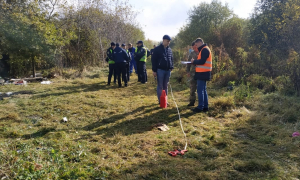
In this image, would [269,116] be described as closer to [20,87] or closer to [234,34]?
[20,87]

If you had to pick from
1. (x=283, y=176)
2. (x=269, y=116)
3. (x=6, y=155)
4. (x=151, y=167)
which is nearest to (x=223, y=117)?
(x=269, y=116)

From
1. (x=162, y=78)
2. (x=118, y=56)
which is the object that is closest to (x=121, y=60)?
(x=118, y=56)

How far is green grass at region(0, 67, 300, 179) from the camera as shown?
2.88 m

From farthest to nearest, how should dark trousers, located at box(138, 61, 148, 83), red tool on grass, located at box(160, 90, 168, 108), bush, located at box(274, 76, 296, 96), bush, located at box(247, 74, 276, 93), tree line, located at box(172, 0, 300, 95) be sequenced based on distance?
dark trousers, located at box(138, 61, 148, 83) → tree line, located at box(172, 0, 300, 95) → bush, located at box(247, 74, 276, 93) → bush, located at box(274, 76, 296, 96) → red tool on grass, located at box(160, 90, 168, 108)

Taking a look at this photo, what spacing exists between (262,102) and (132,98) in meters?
4.13

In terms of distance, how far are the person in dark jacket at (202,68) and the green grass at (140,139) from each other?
1.25ft

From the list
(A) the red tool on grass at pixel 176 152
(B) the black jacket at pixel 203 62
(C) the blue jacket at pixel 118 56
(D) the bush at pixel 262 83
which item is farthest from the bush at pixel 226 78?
(A) the red tool on grass at pixel 176 152

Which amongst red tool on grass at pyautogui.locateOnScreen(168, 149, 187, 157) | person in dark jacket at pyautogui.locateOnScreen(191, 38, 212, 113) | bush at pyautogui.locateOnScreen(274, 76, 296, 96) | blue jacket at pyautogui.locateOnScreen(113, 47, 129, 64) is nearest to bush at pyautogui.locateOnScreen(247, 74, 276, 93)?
bush at pyautogui.locateOnScreen(274, 76, 296, 96)

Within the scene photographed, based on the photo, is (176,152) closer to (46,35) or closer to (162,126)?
(162,126)

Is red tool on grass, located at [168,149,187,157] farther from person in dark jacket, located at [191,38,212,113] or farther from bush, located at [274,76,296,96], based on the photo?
bush, located at [274,76,296,96]

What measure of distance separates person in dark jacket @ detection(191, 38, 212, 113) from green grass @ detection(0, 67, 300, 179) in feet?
1.25

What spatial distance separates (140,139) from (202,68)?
2.68 meters

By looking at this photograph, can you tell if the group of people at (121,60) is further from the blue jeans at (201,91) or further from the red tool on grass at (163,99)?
the blue jeans at (201,91)

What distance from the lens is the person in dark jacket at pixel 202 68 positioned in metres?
5.51
